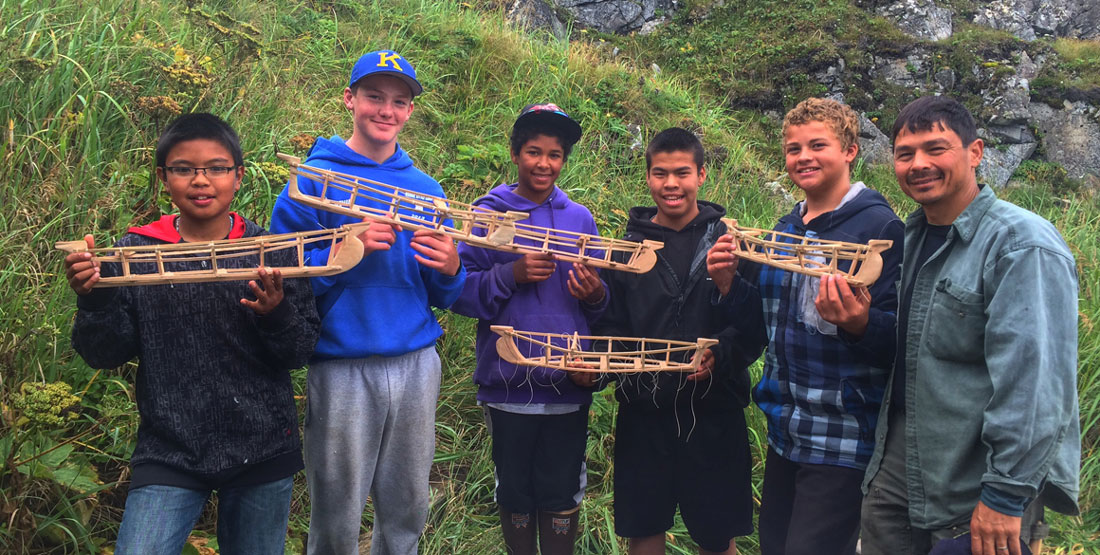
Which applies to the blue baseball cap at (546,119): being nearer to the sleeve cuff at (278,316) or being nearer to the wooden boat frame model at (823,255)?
the wooden boat frame model at (823,255)

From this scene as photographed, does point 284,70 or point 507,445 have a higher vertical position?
point 284,70

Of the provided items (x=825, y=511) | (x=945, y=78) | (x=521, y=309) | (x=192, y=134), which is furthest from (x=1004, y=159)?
(x=192, y=134)

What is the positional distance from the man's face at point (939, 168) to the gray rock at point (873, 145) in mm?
10482

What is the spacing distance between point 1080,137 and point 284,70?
14863 mm

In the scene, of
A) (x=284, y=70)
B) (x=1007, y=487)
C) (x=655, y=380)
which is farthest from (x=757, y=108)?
(x=1007, y=487)

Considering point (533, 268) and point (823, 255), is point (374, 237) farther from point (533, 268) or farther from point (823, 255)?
point (823, 255)

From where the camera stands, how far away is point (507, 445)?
3645 mm

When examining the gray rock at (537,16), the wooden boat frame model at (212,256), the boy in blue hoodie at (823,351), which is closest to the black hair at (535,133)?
the boy in blue hoodie at (823,351)

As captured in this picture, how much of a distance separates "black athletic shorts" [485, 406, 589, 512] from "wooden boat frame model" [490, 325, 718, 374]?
355 millimetres

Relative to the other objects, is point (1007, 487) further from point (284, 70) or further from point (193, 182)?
point (284, 70)

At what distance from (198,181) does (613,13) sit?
13.7 meters

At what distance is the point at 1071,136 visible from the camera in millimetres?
14453

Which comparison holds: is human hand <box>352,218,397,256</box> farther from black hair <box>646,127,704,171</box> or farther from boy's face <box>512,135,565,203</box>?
black hair <box>646,127,704,171</box>

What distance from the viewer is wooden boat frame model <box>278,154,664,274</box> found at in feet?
9.61
